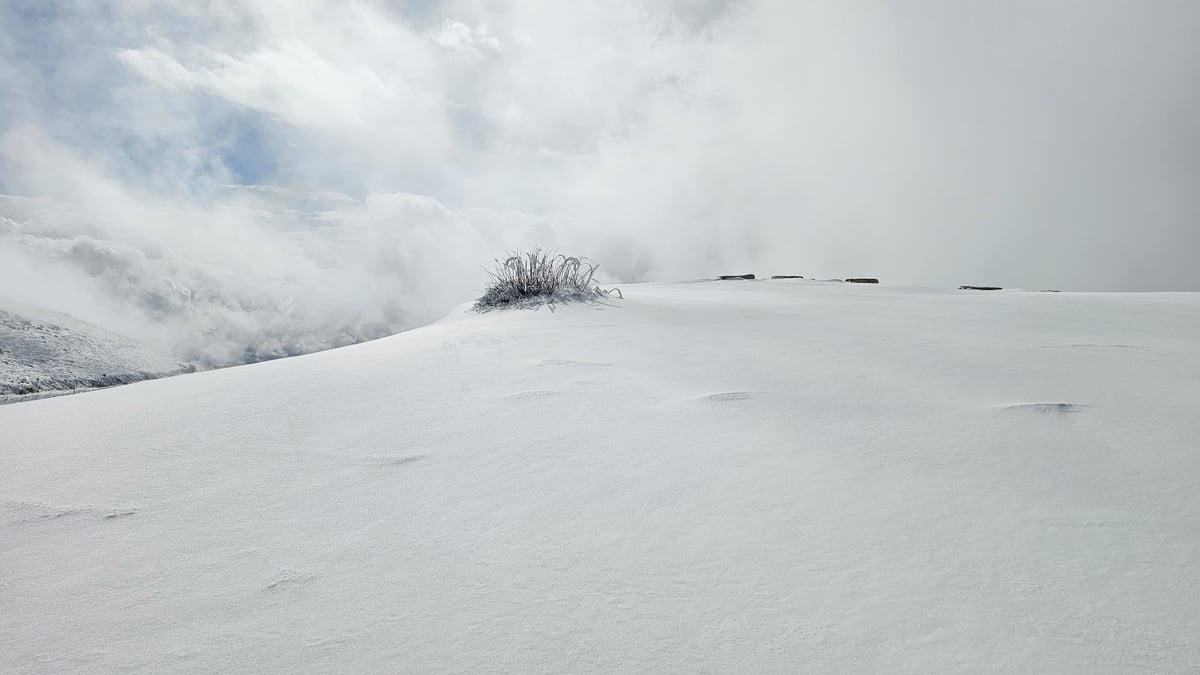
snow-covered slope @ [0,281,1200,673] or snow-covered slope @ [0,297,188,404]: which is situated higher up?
snow-covered slope @ [0,297,188,404]

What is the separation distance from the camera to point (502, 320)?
329 cm

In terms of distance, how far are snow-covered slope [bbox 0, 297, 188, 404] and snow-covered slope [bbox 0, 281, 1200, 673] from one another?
1.18 meters

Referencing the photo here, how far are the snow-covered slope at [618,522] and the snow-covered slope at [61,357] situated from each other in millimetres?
1176

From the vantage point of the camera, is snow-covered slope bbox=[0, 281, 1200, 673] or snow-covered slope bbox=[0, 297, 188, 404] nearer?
snow-covered slope bbox=[0, 281, 1200, 673]

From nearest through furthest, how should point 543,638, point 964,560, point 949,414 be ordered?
1. point 543,638
2. point 964,560
3. point 949,414

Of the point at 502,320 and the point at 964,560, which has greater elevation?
the point at 502,320

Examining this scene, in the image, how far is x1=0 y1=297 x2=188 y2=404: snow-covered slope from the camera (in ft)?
9.29

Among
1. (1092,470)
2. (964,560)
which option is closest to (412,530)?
(964,560)

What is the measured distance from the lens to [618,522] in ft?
3.34

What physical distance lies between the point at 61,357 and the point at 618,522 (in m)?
3.41

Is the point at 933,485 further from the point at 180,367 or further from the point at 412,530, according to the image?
the point at 180,367

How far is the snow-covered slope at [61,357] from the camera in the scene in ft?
9.29

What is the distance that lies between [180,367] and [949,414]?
3871 millimetres

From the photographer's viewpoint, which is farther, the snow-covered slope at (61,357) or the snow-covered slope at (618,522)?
the snow-covered slope at (61,357)
